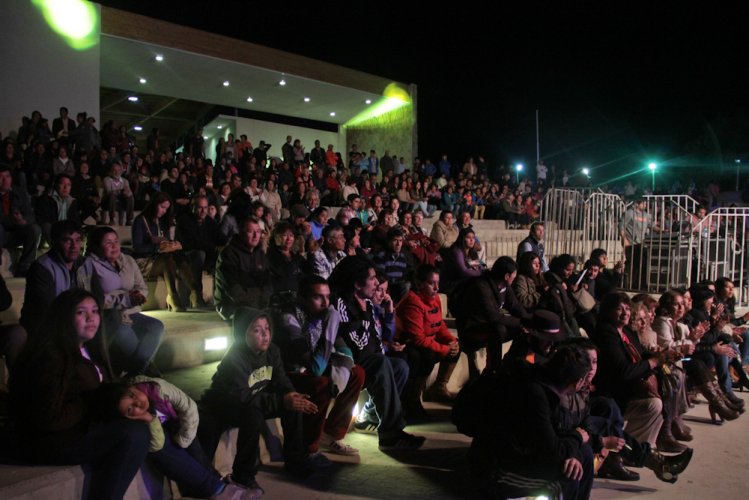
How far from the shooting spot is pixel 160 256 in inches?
258

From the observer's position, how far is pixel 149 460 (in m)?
3.24

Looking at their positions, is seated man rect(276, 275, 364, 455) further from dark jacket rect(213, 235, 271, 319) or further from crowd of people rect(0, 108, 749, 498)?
dark jacket rect(213, 235, 271, 319)

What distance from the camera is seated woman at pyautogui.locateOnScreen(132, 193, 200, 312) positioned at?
650 centimetres

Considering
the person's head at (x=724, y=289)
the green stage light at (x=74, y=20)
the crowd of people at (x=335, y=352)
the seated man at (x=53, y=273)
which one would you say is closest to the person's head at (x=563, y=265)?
the crowd of people at (x=335, y=352)

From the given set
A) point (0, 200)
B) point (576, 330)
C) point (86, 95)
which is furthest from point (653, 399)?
point (86, 95)

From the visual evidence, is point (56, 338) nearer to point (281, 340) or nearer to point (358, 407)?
point (281, 340)

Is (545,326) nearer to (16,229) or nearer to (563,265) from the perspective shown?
(563,265)

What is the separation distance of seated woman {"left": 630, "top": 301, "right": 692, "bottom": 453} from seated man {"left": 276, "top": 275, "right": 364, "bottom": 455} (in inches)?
93.6

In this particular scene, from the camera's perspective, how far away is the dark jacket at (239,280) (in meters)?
5.25

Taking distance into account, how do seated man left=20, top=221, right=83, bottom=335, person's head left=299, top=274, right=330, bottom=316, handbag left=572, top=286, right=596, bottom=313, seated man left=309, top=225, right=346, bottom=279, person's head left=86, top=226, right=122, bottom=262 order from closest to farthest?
seated man left=20, top=221, right=83, bottom=335
person's head left=299, top=274, right=330, bottom=316
person's head left=86, top=226, right=122, bottom=262
seated man left=309, top=225, right=346, bottom=279
handbag left=572, top=286, right=596, bottom=313

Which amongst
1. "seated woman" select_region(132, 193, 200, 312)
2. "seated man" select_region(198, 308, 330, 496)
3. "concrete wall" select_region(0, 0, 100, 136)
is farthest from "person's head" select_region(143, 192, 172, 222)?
"concrete wall" select_region(0, 0, 100, 136)

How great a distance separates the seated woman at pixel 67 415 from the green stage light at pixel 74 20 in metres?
11.7

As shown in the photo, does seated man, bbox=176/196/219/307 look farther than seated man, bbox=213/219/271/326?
Yes

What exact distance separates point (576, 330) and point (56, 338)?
508cm
